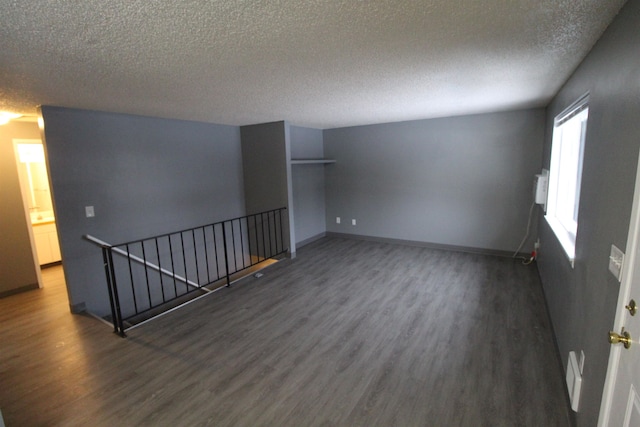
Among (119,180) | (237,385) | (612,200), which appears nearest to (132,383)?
(237,385)

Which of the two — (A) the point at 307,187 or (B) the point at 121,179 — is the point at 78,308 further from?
(A) the point at 307,187

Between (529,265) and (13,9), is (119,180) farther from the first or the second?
(529,265)

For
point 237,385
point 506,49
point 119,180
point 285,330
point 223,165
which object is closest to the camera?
point 506,49

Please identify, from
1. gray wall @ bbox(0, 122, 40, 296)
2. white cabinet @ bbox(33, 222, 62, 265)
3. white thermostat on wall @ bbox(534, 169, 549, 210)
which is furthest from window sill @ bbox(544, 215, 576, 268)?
white cabinet @ bbox(33, 222, 62, 265)

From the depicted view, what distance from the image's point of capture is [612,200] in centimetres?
141

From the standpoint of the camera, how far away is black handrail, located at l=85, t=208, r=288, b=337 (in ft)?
12.7

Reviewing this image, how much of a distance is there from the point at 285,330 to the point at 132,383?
128cm

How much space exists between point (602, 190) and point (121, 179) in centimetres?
467

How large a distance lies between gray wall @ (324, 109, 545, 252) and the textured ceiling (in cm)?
149

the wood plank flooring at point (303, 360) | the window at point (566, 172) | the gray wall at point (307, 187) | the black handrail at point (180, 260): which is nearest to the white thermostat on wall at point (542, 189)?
the window at point (566, 172)

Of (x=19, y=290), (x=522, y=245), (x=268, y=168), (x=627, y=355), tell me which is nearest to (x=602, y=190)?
(x=627, y=355)

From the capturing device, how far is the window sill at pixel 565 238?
211cm

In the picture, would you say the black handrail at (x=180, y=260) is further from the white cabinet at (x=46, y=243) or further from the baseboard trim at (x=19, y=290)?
the white cabinet at (x=46, y=243)

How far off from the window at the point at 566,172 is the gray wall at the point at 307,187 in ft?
12.7
